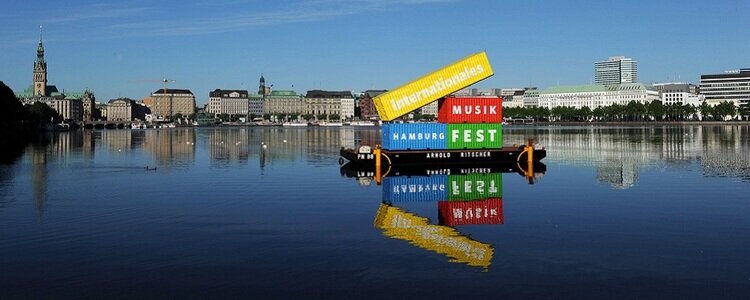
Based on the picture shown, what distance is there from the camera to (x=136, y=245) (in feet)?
82.8

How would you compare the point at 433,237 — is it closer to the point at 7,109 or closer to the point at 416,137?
the point at 416,137

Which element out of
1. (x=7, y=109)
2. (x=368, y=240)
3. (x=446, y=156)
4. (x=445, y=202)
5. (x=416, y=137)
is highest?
(x=7, y=109)

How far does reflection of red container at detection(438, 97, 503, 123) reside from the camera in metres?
64.9

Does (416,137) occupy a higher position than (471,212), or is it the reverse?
(416,137)

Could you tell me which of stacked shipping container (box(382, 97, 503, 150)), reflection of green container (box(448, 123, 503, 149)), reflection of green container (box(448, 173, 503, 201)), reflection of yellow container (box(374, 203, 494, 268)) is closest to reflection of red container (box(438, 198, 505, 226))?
reflection of yellow container (box(374, 203, 494, 268))

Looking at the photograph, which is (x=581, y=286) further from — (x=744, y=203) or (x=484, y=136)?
(x=484, y=136)

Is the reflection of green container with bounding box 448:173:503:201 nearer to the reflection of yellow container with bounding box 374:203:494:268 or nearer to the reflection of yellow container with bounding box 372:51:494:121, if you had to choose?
the reflection of yellow container with bounding box 374:203:494:268

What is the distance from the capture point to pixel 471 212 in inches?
1318

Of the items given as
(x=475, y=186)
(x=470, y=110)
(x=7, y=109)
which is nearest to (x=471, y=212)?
(x=475, y=186)

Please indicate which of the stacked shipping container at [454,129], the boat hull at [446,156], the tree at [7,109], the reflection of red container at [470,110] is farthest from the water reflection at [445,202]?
the tree at [7,109]

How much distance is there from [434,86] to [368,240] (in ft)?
130

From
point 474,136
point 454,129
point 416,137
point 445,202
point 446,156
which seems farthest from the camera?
point 474,136

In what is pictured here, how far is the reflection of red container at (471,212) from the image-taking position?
1209 inches

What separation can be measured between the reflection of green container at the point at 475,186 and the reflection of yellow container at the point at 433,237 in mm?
7667
